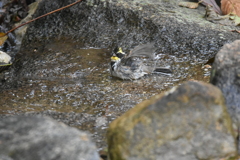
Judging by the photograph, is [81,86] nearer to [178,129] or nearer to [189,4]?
[178,129]

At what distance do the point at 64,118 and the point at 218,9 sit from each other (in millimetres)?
4453

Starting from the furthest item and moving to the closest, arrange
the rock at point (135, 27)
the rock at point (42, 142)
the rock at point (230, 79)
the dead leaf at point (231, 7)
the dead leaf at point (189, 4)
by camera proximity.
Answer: the dead leaf at point (189, 4) < the dead leaf at point (231, 7) < the rock at point (135, 27) < the rock at point (230, 79) < the rock at point (42, 142)

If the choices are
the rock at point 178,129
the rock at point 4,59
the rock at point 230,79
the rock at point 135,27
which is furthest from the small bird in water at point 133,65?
the rock at point 178,129

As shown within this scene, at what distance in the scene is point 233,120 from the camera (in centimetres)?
283

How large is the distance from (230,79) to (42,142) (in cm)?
164

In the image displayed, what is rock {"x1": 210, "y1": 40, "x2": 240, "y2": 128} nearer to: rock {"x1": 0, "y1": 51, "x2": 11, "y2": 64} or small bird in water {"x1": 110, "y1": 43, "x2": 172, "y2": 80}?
small bird in water {"x1": 110, "y1": 43, "x2": 172, "y2": 80}

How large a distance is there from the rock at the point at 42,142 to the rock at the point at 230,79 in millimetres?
1251

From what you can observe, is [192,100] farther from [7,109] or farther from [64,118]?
[7,109]

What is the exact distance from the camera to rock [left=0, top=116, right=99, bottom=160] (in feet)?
7.70

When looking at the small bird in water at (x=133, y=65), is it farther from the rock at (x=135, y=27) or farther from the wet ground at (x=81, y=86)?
the rock at (x=135, y=27)

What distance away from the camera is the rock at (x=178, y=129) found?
241cm

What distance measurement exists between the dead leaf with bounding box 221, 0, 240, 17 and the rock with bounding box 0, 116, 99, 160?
5.19 metres

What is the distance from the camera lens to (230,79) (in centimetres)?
288

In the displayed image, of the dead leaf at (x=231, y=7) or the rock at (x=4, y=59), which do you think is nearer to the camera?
the rock at (x=4, y=59)
